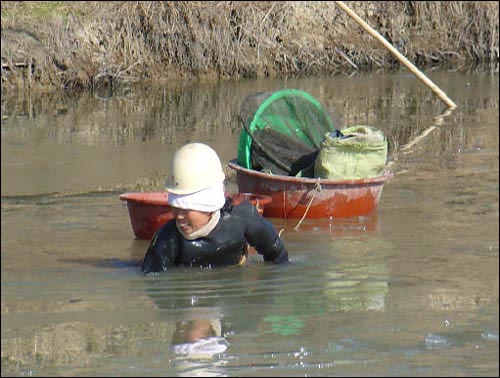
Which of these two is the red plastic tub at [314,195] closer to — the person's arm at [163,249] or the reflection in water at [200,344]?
the person's arm at [163,249]

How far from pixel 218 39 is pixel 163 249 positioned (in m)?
13.7

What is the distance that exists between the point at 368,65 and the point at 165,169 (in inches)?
399

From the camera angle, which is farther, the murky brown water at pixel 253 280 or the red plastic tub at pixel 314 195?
the red plastic tub at pixel 314 195

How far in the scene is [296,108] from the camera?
40.8ft

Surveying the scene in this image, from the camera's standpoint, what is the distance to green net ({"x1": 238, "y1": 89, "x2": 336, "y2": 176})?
11992 millimetres

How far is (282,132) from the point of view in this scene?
12.2 metres

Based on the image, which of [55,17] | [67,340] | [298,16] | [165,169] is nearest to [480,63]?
[298,16]

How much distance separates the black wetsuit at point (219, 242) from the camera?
880 centimetres

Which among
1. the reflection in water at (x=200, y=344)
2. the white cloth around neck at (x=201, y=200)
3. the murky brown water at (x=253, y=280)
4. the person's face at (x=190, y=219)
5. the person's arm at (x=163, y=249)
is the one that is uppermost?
A: the white cloth around neck at (x=201, y=200)

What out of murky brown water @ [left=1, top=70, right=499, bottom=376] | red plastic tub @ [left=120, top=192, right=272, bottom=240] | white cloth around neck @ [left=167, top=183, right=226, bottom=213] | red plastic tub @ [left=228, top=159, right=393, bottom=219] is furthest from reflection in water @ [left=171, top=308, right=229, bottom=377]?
red plastic tub @ [left=228, top=159, right=393, bottom=219]

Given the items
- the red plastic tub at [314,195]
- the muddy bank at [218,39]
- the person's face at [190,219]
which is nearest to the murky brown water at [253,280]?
the red plastic tub at [314,195]

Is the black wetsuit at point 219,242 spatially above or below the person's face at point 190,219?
below

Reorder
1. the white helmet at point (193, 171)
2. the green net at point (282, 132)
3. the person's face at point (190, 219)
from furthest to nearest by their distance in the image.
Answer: the green net at point (282, 132)
the person's face at point (190, 219)
the white helmet at point (193, 171)

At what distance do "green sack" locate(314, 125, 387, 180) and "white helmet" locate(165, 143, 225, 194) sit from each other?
3.24m
